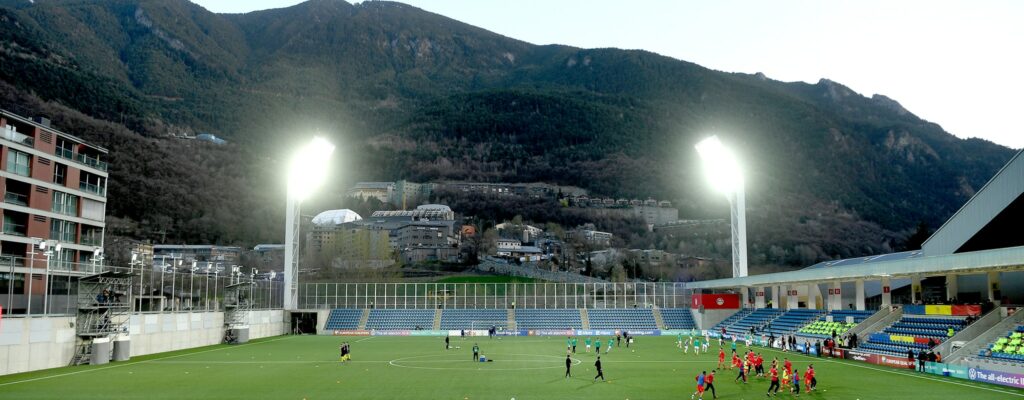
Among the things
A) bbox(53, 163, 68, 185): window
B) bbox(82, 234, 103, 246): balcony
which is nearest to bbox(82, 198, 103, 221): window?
bbox(82, 234, 103, 246): balcony

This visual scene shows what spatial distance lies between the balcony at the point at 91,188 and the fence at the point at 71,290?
10.6 meters

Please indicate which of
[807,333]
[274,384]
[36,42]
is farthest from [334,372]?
[36,42]

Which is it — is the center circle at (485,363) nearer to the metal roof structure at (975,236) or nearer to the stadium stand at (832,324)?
the metal roof structure at (975,236)

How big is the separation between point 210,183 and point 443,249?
6017cm

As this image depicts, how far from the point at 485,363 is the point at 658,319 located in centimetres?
4251

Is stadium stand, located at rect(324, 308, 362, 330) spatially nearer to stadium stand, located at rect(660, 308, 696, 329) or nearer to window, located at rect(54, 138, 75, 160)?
window, located at rect(54, 138, 75, 160)

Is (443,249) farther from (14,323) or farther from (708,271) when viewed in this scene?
(14,323)

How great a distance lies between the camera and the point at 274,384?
35.7 metres

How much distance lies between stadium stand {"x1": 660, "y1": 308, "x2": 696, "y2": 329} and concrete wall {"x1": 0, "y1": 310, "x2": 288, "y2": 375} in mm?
42945

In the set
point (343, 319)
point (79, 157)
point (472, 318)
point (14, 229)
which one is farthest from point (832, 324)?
point (79, 157)

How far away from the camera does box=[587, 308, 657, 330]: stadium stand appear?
8369cm

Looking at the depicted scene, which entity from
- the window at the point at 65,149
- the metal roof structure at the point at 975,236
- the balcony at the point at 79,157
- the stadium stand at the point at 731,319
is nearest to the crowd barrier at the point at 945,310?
the metal roof structure at the point at 975,236

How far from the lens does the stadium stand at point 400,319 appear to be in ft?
275

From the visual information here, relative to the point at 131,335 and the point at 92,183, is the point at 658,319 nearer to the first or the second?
the point at 131,335
